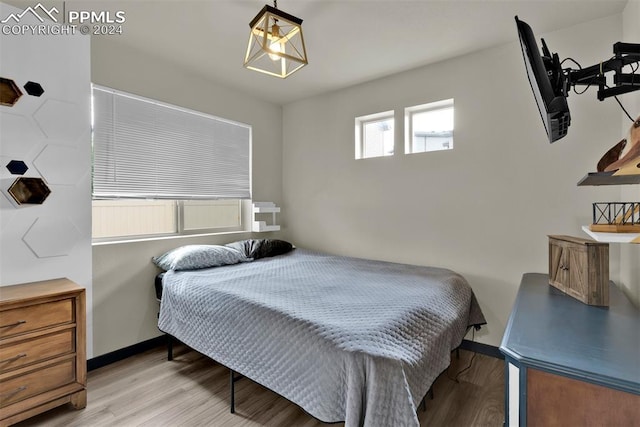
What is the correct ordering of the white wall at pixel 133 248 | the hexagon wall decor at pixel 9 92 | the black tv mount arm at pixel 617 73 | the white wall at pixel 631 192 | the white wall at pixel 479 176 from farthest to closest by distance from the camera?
the white wall at pixel 133 248
the white wall at pixel 479 176
the hexagon wall decor at pixel 9 92
the white wall at pixel 631 192
the black tv mount arm at pixel 617 73

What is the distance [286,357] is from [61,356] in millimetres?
1465

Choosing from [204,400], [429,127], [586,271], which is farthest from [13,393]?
[429,127]

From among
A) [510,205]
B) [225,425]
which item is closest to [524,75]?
[510,205]

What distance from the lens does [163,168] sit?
9.30 feet

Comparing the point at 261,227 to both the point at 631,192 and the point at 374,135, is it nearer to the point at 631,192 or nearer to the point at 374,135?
the point at 374,135

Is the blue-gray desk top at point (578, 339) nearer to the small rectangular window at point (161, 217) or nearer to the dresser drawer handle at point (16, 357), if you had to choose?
the dresser drawer handle at point (16, 357)

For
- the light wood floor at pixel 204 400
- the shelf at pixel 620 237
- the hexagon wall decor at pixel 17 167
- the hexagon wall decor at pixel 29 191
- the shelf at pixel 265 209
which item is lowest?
the light wood floor at pixel 204 400

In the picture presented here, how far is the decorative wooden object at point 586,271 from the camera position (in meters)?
1.40

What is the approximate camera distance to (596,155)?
7.04 feet

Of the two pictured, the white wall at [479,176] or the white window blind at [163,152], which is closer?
the white wall at [479,176]

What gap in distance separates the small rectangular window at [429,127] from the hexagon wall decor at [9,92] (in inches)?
120

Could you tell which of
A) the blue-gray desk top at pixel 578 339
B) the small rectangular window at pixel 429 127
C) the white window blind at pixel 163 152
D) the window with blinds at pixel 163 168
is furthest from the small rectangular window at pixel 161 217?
the blue-gray desk top at pixel 578 339

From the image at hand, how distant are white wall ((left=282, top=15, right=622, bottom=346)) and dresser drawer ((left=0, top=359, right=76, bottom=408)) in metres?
2.47

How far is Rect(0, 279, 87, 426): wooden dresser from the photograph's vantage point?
65.2 inches
